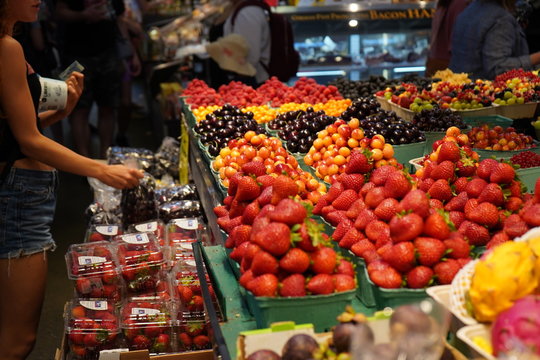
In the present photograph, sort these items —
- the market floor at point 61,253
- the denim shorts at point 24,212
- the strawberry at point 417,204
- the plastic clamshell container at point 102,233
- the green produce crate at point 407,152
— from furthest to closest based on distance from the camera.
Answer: the market floor at point 61,253, the plastic clamshell container at point 102,233, the green produce crate at point 407,152, the denim shorts at point 24,212, the strawberry at point 417,204

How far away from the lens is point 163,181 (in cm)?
528

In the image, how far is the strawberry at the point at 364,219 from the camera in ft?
6.44

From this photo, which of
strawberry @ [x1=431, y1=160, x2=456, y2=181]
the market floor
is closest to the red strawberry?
strawberry @ [x1=431, y1=160, x2=456, y2=181]

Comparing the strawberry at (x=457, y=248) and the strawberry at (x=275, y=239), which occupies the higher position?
the strawberry at (x=275, y=239)

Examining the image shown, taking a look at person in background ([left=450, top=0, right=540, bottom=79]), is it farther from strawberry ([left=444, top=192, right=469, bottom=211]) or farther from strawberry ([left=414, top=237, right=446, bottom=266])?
strawberry ([left=414, top=237, right=446, bottom=266])

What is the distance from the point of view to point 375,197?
2014 millimetres

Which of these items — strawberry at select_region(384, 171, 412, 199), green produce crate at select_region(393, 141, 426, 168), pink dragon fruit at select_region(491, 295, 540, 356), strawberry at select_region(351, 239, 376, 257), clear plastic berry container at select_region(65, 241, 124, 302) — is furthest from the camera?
green produce crate at select_region(393, 141, 426, 168)

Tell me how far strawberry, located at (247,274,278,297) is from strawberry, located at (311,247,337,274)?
12cm

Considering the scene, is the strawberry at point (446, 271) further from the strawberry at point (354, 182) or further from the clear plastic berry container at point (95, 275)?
the clear plastic berry container at point (95, 275)

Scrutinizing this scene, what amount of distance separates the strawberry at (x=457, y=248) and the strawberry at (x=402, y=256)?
0.11 metres

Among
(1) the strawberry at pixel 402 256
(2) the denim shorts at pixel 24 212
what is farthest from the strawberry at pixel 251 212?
Result: (2) the denim shorts at pixel 24 212

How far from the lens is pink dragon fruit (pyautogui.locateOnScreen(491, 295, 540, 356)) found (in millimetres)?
1092

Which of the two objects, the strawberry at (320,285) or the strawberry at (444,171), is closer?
the strawberry at (320,285)

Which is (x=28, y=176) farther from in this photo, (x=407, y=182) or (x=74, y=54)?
(x=74, y=54)
